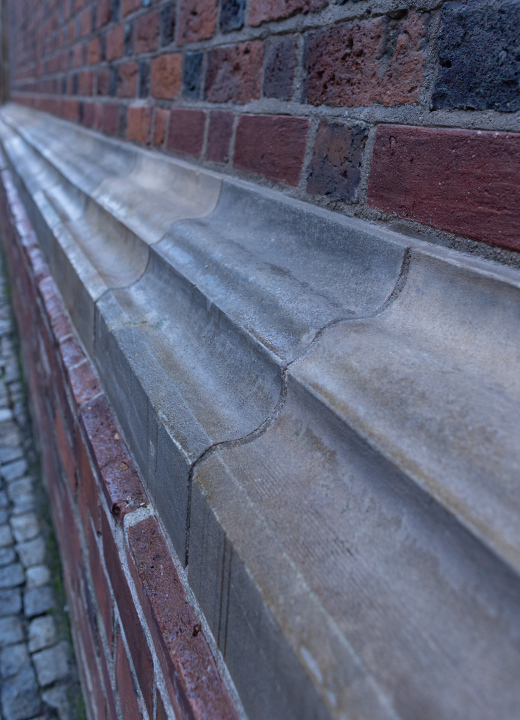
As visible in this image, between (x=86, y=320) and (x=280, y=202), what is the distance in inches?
25.5

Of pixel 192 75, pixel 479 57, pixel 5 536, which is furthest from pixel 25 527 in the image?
pixel 479 57

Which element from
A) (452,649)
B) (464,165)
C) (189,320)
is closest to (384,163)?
(464,165)

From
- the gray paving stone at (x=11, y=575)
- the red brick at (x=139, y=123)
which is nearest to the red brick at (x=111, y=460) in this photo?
the red brick at (x=139, y=123)

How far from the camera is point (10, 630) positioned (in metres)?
2.15

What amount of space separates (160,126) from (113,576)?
1.47m

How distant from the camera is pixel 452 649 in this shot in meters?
0.44

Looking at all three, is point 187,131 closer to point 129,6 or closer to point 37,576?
point 129,6

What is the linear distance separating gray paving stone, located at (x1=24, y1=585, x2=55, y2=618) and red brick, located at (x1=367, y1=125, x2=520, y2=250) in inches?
85.2

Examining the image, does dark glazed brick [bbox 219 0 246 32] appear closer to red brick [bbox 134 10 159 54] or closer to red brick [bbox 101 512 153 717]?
red brick [bbox 134 10 159 54]

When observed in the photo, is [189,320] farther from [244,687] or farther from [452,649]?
[452,649]

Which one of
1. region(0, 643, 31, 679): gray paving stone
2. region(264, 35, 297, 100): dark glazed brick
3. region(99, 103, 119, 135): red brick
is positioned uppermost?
region(264, 35, 297, 100): dark glazed brick

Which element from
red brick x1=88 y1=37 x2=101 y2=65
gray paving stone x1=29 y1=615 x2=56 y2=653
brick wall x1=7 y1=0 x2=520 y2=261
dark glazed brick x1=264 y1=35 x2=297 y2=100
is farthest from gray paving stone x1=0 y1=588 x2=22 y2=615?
red brick x1=88 y1=37 x2=101 y2=65

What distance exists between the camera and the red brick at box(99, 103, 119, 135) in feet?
7.82

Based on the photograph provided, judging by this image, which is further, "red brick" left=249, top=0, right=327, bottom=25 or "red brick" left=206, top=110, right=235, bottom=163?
"red brick" left=206, top=110, right=235, bottom=163
